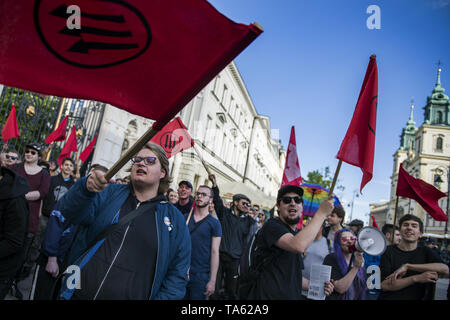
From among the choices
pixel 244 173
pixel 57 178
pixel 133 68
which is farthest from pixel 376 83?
pixel 244 173

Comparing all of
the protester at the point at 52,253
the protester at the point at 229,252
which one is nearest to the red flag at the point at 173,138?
the protester at the point at 229,252

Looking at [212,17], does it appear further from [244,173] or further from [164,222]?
[244,173]

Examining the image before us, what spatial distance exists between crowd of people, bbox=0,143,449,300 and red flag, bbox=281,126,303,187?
104 cm

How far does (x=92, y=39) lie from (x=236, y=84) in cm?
2647

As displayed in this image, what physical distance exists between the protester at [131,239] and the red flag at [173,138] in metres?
2.74

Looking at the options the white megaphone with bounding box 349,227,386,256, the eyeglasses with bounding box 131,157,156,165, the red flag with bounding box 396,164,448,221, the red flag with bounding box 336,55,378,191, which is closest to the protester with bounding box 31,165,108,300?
the eyeglasses with bounding box 131,157,156,165

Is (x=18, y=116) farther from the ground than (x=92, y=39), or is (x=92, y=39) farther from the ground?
(x=18, y=116)

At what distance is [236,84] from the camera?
27297mm

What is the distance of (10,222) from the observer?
2430mm

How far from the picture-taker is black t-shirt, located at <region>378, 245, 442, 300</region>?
3568 mm

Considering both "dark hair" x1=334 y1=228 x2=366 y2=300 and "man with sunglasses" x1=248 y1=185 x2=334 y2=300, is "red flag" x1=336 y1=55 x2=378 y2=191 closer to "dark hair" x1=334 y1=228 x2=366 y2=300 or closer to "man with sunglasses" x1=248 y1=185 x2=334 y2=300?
"man with sunglasses" x1=248 y1=185 x2=334 y2=300

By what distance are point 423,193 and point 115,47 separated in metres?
4.73

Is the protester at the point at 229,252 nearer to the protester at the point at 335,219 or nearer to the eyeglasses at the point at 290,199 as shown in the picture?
the protester at the point at 335,219

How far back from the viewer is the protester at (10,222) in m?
2.38
